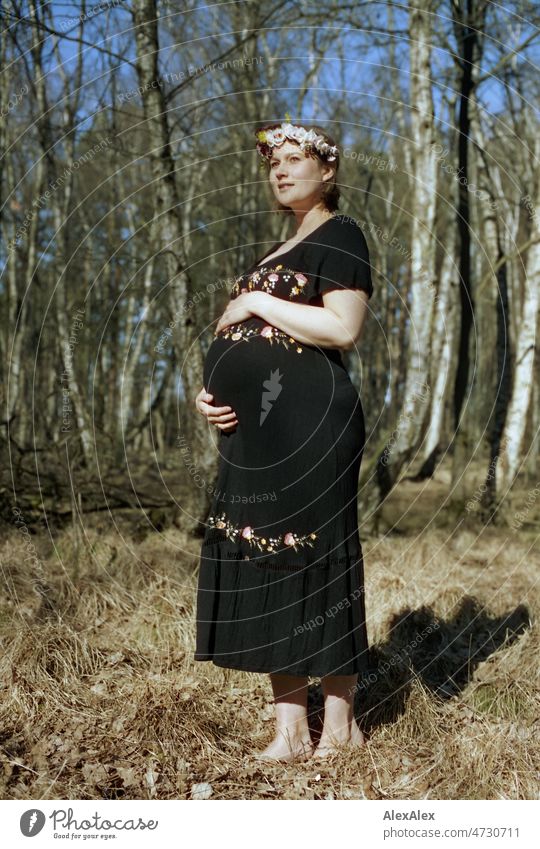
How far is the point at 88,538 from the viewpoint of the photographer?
538cm

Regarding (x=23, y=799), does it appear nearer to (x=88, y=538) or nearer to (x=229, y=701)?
(x=229, y=701)

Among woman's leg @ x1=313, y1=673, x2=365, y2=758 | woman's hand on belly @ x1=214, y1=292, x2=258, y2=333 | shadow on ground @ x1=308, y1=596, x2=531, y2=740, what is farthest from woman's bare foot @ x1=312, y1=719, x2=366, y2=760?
woman's hand on belly @ x1=214, y1=292, x2=258, y2=333

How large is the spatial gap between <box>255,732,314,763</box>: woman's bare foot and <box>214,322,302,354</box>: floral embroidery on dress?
4.70ft

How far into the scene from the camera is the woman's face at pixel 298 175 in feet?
9.62

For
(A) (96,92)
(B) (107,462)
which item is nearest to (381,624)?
(B) (107,462)

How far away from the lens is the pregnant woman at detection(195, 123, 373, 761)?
2828 mm

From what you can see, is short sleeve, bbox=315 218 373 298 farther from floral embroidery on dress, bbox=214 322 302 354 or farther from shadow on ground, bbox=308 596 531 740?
shadow on ground, bbox=308 596 531 740

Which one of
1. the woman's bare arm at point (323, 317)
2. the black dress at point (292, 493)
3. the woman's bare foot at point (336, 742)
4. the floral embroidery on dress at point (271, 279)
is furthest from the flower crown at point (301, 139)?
the woman's bare foot at point (336, 742)

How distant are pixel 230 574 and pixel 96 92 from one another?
22.1ft

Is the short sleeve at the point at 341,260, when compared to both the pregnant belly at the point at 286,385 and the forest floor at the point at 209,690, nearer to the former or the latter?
the pregnant belly at the point at 286,385

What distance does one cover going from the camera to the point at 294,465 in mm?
2852

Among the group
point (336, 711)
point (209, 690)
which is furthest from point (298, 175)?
point (209, 690)

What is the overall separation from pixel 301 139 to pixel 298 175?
0.42 feet

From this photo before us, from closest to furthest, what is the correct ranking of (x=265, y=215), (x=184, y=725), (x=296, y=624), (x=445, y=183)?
1. (x=296, y=624)
2. (x=184, y=725)
3. (x=445, y=183)
4. (x=265, y=215)
